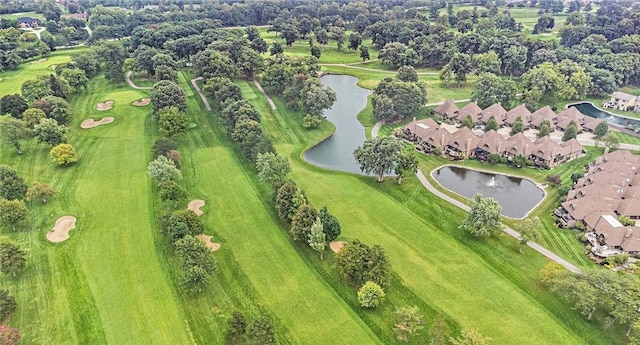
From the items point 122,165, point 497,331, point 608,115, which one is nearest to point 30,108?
point 122,165

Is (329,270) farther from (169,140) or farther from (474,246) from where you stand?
(169,140)

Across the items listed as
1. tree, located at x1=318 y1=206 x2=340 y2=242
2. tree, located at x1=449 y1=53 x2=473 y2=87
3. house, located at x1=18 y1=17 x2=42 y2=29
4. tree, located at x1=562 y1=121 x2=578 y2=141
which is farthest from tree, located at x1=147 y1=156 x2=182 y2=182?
house, located at x1=18 y1=17 x2=42 y2=29

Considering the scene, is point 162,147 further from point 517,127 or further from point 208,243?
point 517,127

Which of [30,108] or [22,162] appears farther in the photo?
[30,108]

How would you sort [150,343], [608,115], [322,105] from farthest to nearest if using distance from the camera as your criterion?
1. [608,115]
2. [322,105]
3. [150,343]

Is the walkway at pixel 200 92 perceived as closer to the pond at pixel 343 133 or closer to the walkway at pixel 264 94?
the walkway at pixel 264 94

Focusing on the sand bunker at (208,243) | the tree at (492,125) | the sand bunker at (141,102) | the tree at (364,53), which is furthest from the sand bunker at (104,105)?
the tree at (492,125)
